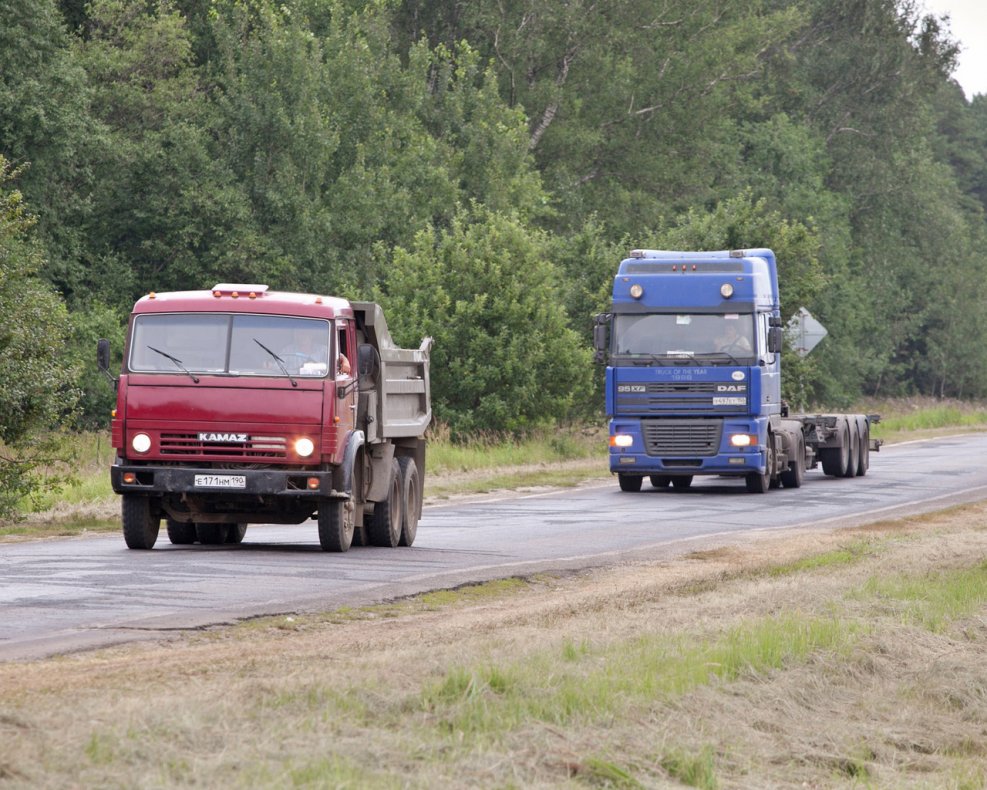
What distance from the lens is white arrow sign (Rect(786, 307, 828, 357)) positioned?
4916 centimetres

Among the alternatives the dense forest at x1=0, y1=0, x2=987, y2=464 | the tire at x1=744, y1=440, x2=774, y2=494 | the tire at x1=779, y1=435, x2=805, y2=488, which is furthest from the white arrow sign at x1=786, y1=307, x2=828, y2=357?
the tire at x1=744, y1=440, x2=774, y2=494

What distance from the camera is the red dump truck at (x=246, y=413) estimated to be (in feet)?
56.2

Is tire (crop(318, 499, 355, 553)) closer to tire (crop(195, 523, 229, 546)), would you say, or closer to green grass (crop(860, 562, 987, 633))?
tire (crop(195, 523, 229, 546))

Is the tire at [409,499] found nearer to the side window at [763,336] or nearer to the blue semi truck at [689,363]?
the blue semi truck at [689,363]

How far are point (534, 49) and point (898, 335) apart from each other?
2712cm

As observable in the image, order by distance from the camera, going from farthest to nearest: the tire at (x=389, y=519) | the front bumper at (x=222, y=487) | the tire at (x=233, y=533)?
the tire at (x=233, y=533) < the tire at (x=389, y=519) < the front bumper at (x=222, y=487)

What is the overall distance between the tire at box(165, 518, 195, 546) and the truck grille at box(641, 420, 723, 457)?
476 inches

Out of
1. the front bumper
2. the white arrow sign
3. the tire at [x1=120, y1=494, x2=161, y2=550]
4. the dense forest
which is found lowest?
the tire at [x1=120, y1=494, x2=161, y2=550]

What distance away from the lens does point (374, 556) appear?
1778 centimetres

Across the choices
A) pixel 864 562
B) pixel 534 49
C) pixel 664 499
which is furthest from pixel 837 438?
pixel 534 49

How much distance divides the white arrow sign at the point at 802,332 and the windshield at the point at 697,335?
18883 mm

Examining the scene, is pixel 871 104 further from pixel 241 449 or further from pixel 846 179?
pixel 241 449

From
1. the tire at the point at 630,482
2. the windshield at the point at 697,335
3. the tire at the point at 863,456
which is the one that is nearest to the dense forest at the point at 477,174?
the tire at the point at 863,456

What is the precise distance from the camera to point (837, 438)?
3478 cm
